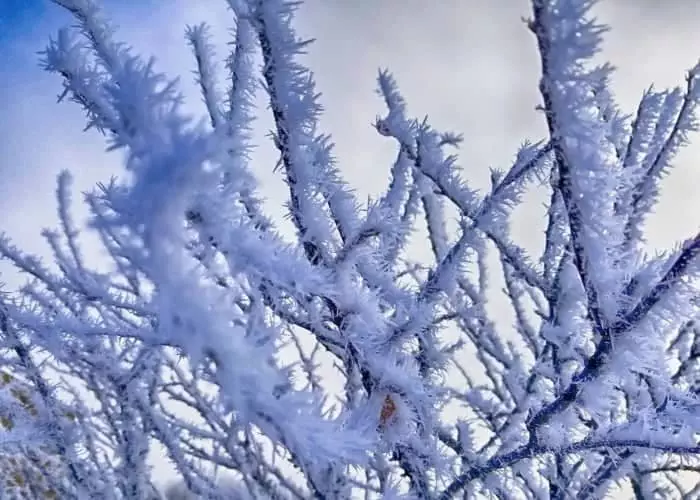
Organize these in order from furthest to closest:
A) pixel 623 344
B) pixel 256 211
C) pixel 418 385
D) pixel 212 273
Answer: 1. pixel 256 211
2. pixel 418 385
3. pixel 623 344
4. pixel 212 273

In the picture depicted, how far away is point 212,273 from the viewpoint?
76cm

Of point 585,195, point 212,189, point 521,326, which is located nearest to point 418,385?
point 585,195

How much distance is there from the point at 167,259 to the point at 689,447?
95cm

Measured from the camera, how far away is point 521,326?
115 inches

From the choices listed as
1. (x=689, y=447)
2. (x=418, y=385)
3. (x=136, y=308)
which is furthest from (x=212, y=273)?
(x=689, y=447)

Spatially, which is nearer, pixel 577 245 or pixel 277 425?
pixel 277 425

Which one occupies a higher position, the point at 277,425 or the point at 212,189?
the point at 212,189

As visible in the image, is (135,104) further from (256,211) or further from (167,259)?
(256,211)

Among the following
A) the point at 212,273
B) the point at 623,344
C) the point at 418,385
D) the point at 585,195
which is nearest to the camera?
the point at 212,273

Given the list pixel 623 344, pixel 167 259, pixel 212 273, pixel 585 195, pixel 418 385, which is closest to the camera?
pixel 167 259

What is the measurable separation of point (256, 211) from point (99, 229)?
96 centimetres

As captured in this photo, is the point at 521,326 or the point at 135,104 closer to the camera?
the point at 135,104

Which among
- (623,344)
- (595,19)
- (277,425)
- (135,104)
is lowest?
(277,425)

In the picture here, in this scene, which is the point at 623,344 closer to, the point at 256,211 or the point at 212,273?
the point at 212,273
